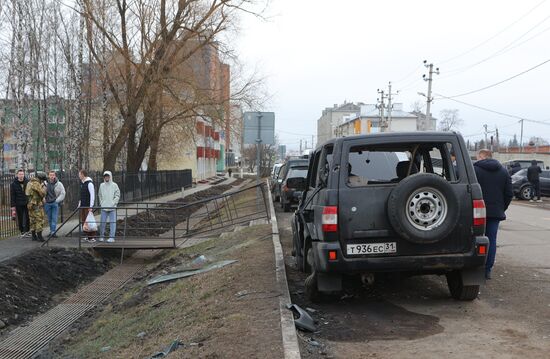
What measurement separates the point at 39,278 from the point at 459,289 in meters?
8.08

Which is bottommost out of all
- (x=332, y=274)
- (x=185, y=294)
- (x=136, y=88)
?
(x=185, y=294)

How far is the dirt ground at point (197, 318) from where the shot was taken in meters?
4.75

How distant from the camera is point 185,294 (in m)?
7.84

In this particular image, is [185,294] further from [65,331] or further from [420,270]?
[420,270]

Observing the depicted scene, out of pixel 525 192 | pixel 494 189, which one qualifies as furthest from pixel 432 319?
pixel 525 192

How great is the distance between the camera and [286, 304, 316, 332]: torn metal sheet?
17.1 ft

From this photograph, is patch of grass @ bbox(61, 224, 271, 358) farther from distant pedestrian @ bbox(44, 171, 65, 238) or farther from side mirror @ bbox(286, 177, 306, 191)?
distant pedestrian @ bbox(44, 171, 65, 238)

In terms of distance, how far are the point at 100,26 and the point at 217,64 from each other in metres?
7.08

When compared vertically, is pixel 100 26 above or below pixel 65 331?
above

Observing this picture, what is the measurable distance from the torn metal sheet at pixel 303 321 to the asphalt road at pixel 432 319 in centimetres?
8

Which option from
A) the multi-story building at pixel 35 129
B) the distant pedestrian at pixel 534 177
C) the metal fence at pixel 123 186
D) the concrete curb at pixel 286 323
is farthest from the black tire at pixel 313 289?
the multi-story building at pixel 35 129

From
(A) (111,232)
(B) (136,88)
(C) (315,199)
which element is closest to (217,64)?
(B) (136,88)

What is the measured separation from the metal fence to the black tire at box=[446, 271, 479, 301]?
1196cm

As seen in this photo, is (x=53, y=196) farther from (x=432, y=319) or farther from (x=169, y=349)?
(x=432, y=319)
